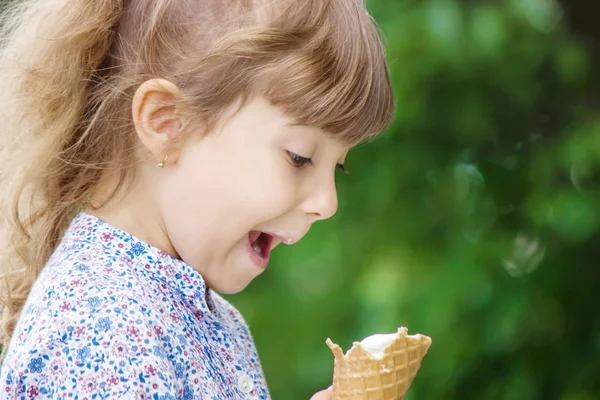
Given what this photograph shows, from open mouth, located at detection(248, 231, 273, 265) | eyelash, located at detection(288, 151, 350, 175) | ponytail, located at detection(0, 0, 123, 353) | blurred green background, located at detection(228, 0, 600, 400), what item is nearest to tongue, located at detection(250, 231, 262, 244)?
open mouth, located at detection(248, 231, 273, 265)

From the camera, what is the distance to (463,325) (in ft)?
6.67

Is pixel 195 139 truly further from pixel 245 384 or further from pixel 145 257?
pixel 245 384

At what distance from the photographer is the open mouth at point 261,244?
1.39 metres

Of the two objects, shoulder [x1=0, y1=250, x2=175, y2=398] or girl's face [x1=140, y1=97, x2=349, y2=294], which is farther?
girl's face [x1=140, y1=97, x2=349, y2=294]

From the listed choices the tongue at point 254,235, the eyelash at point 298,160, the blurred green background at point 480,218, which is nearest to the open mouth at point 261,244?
the tongue at point 254,235

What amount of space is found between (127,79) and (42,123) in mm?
158

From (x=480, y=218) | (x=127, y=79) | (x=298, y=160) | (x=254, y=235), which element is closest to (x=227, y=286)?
(x=254, y=235)

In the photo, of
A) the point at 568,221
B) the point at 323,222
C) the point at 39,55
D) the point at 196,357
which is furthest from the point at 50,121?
the point at 568,221

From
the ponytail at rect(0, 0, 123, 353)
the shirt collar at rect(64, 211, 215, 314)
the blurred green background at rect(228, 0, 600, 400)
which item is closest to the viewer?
the shirt collar at rect(64, 211, 215, 314)

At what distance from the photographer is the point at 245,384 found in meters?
1.37

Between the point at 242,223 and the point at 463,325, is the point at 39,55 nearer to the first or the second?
the point at 242,223

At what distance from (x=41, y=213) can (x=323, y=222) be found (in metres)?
0.83

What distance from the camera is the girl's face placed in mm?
1297

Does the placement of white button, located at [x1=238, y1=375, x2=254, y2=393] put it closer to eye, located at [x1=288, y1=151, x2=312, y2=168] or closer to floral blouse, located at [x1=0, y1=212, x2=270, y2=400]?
floral blouse, located at [x1=0, y1=212, x2=270, y2=400]
